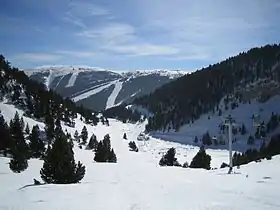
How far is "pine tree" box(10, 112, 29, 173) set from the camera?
55.4 meters

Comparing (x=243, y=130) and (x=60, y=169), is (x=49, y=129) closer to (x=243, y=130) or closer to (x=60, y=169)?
(x=60, y=169)

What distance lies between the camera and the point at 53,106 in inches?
5551

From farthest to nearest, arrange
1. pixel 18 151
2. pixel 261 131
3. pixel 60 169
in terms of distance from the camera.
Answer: pixel 261 131 < pixel 18 151 < pixel 60 169

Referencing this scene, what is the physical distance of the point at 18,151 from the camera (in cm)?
6397

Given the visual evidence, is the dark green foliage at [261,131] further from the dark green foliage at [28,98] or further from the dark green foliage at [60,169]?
the dark green foliage at [60,169]

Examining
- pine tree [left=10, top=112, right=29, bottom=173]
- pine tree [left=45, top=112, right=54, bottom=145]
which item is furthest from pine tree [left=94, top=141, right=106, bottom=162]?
pine tree [left=45, top=112, right=54, bottom=145]

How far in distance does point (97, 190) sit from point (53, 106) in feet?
397

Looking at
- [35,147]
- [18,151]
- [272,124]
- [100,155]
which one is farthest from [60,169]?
[272,124]

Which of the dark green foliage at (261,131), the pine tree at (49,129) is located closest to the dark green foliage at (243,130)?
the dark green foliage at (261,131)

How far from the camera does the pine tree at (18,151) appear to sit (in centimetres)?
5538

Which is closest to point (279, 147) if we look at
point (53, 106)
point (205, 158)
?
point (205, 158)

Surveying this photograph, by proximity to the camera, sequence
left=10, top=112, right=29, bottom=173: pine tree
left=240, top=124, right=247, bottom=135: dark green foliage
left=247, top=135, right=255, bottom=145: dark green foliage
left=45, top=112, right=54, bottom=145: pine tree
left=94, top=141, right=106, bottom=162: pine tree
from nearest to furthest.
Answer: left=10, top=112, right=29, bottom=173: pine tree < left=94, top=141, right=106, bottom=162: pine tree < left=45, top=112, right=54, bottom=145: pine tree < left=247, top=135, right=255, bottom=145: dark green foliage < left=240, top=124, right=247, bottom=135: dark green foliage

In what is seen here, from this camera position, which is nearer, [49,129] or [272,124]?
[49,129]

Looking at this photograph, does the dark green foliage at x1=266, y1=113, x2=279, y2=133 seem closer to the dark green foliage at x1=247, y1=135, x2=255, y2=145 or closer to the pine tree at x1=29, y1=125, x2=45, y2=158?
the dark green foliage at x1=247, y1=135, x2=255, y2=145
